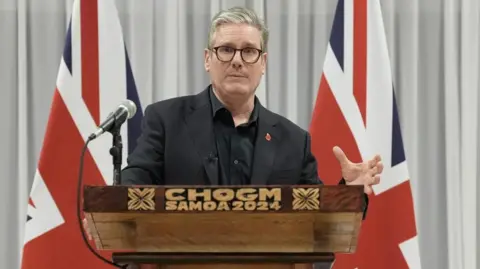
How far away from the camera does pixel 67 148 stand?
104 inches

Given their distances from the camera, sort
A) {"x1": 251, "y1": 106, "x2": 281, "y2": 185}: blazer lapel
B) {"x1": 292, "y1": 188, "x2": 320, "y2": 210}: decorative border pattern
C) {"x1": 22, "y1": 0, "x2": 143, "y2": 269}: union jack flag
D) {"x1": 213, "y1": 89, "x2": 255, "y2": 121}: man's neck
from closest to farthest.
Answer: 1. {"x1": 292, "y1": 188, "x2": 320, "y2": 210}: decorative border pattern
2. {"x1": 251, "y1": 106, "x2": 281, "y2": 185}: blazer lapel
3. {"x1": 213, "y1": 89, "x2": 255, "y2": 121}: man's neck
4. {"x1": 22, "y1": 0, "x2": 143, "y2": 269}: union jack flag

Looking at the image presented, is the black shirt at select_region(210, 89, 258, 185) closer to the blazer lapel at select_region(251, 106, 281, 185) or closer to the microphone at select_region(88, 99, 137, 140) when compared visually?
the blazer lapel at select_region(251, 106, 281, 185)

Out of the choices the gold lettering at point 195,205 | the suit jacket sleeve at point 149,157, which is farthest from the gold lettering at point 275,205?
the suit jacket sleeve at point 149,157

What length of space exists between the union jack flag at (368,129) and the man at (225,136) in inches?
31.1

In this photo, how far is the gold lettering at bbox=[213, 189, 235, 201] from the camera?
119cm

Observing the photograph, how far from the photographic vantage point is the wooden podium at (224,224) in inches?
46.4

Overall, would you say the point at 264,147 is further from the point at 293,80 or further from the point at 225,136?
the point at 293,80

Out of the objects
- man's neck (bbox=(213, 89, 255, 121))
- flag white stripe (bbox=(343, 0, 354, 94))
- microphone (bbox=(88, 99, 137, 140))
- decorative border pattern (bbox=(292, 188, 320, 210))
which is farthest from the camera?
flag white stripe (bbox=(343, 0, 354, 94))

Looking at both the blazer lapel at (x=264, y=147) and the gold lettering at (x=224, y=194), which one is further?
the blazer lapel at (x=264, y=147)

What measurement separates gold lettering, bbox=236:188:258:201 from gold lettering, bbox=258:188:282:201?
0.4 inches

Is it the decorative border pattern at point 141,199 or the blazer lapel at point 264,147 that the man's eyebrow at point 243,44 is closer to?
the blazer lapel at point 264,147

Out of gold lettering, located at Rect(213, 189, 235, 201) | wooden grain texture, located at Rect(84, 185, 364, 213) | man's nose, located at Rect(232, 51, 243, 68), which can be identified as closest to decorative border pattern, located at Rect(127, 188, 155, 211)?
wooden grain texture, located at Rect(84, 185, 364, 213)

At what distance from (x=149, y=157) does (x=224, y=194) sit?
27.3 inches
